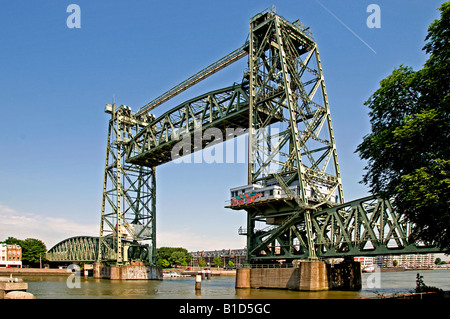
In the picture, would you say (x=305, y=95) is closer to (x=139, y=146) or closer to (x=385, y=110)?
(x=385, y=110)

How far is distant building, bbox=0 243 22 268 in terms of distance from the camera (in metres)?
125

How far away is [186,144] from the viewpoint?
60594mm

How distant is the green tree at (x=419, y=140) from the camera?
1745 centimetres

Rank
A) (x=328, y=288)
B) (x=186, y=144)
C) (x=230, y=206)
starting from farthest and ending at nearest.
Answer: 1. (x=186, y=144)
2. (x=230, y=206)
3. (x=328, y=288)

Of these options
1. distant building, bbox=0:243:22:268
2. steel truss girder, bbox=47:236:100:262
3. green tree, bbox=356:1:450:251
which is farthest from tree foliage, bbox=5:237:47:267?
green tree, bbox=356:1:450:251

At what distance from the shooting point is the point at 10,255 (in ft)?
416

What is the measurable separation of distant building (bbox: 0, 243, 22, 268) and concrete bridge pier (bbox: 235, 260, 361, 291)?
108 m

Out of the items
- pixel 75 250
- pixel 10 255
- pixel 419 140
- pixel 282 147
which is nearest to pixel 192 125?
pixel 282 147

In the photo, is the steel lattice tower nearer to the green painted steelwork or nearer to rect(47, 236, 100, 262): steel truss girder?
the green painted steelwork

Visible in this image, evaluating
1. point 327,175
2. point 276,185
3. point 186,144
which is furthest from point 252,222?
point 186,144

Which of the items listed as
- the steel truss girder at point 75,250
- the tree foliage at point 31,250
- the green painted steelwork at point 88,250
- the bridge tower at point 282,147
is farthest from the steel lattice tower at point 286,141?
the tree foliage at point 31,250

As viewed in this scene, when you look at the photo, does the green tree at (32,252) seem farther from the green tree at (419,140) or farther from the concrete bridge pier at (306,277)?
the green tree at (419,140)
